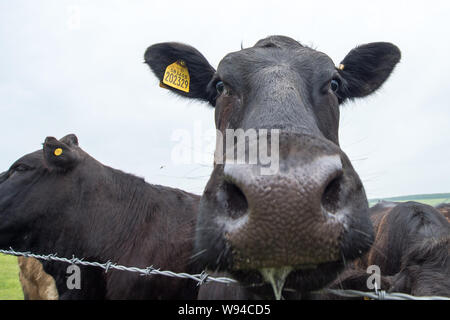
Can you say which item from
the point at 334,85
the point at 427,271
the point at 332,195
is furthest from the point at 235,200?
the point at 427,271

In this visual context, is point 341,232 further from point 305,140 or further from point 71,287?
point 71,287

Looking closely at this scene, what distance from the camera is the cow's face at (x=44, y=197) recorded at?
4.75 m

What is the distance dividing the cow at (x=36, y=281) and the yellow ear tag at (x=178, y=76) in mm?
4904

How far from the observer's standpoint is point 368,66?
393 centimetres

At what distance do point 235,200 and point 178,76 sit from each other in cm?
294

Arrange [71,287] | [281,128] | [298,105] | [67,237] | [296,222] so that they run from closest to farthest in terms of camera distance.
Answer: [296,222] < [281,128] < [298,105] < [71,287] < [67,237]

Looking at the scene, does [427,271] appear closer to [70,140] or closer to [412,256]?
[412,256]

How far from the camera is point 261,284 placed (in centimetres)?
143

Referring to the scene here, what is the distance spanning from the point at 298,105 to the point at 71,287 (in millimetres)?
4009

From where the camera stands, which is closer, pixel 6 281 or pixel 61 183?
pixel 61 183

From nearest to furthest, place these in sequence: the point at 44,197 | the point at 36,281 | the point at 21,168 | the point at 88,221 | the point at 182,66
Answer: the point at 182,66, the point at 88,221, the point at 44,197, the point at 21,168, the point at 36,281
